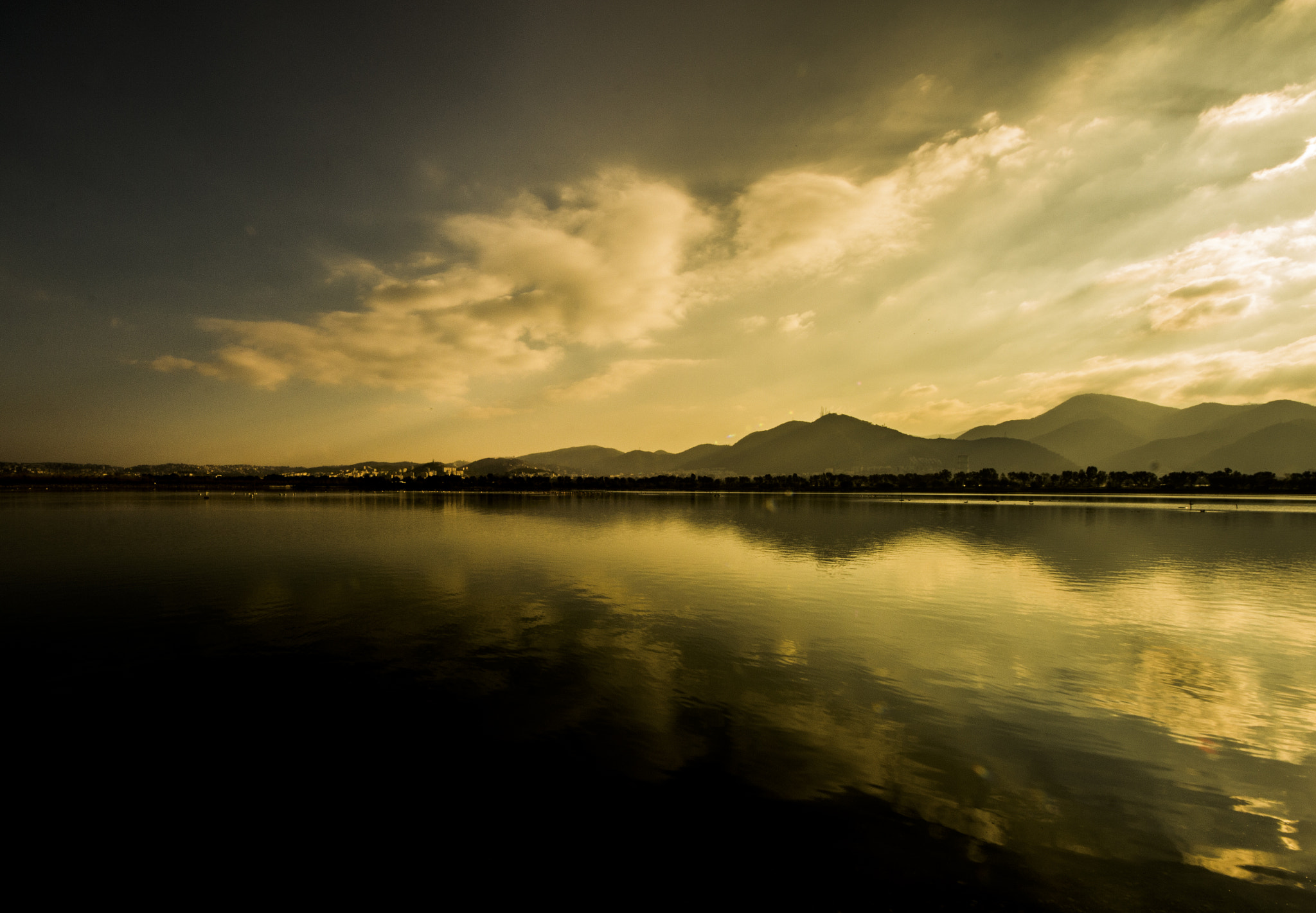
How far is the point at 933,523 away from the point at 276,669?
85043mm

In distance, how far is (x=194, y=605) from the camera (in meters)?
28.8

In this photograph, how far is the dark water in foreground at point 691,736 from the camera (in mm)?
10156

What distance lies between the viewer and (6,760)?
44.0 ft

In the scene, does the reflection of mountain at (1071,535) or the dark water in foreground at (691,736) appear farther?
the reflection of mountain at (1071,535)

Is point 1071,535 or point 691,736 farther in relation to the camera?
point 1071,535

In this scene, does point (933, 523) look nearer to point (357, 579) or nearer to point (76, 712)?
point (357, 579)

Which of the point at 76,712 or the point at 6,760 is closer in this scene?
the point at 6,760

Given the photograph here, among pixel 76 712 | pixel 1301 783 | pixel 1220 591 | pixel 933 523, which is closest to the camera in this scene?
pixel 1301 783

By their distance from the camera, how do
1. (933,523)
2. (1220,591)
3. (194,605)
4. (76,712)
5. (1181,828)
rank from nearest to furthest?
(1181,828) → (76,712) → (194,605) → (1220,591) → (933,523)

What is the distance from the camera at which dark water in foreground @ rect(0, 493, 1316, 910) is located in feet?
33.3

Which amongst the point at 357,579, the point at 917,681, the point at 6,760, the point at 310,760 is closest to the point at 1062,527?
the point at 917,681

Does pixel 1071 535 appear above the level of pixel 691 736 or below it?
below

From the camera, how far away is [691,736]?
14.9 meters

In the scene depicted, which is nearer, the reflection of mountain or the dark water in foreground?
the dark water in foreground
